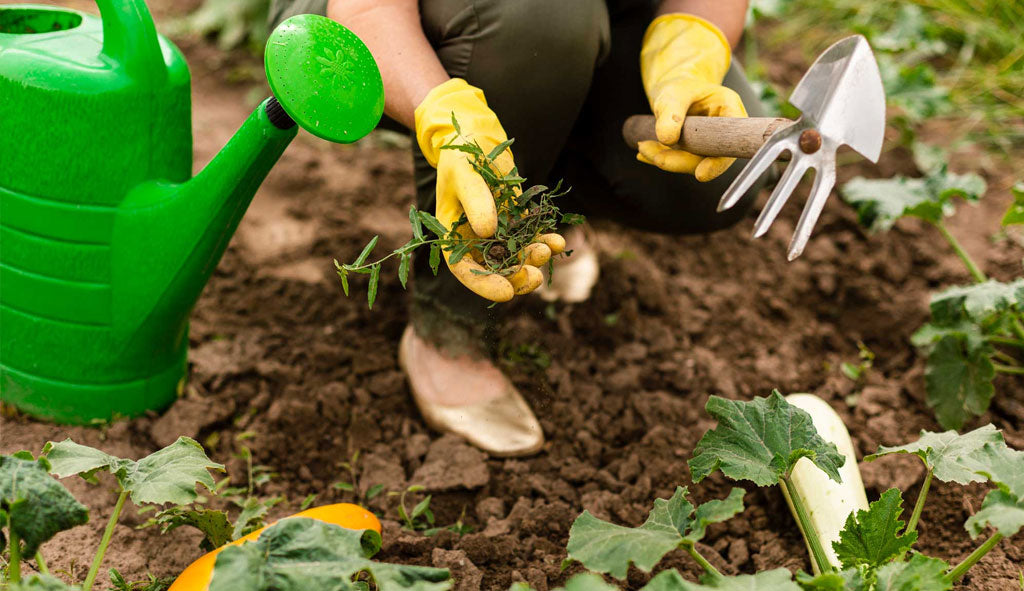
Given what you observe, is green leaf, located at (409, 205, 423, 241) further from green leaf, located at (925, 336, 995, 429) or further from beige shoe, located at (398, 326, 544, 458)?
green leaf, located at (925, 336, 995, 429)

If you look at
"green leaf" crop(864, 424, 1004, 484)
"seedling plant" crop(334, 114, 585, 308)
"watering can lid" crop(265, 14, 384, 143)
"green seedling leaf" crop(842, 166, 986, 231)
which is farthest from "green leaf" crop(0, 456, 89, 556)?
"green seedling leaf" crop(842, 166, 986, 231)

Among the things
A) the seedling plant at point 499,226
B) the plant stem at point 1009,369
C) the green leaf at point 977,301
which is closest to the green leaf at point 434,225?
the seedling plant at point 499,226

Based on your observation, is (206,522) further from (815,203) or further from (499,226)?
(815,203)

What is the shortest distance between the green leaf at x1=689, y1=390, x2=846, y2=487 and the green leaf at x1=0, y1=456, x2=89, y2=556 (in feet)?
2.62

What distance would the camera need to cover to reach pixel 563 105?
5.16 ft

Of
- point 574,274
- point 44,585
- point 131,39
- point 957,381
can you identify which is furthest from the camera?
point 574,274

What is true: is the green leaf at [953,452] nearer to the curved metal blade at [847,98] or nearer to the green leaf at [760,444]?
the green leaf at [760,444]

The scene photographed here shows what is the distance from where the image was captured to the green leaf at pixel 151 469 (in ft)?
3.71

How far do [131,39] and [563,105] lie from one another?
2.31 ft

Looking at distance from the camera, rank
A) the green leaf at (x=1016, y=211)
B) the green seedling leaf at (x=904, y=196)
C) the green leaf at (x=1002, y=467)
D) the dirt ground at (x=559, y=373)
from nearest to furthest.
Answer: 1. the green leaf at (x=1002, y=467)
2. the dirt ground at (x=559, y=373)
3. the green leaf at (x=1016, y=211)
4. the green seedling leaf at (x=904, y=196)

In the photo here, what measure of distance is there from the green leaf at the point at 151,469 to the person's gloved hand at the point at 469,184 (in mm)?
432

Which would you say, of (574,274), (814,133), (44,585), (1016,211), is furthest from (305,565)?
(1016,211)

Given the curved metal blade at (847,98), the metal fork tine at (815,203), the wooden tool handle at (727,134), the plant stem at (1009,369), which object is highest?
the curved metal blade at (847,98)

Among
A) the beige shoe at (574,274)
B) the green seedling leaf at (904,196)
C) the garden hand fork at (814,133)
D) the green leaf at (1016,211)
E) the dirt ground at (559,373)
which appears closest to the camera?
the garden hand fork at (814,133)
